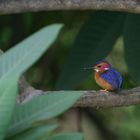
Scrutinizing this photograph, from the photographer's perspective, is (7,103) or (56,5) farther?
(56,5)

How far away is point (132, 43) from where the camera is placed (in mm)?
3266

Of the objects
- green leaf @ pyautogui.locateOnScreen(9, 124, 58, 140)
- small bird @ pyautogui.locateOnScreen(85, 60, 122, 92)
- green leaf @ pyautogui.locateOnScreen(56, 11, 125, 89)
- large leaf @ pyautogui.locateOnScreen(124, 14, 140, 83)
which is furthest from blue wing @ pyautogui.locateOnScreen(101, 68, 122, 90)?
green leaf @ pyautogui.locateOnScreen(9, 124, 58, 140)

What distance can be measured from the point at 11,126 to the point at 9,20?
3082 millimetres

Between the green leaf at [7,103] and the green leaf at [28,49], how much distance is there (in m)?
0.02

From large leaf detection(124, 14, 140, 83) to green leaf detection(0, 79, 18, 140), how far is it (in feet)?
7.29

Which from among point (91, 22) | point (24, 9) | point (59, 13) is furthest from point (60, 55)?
point (24, 9)

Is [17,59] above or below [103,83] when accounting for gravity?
below

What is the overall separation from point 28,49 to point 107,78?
1559 mm

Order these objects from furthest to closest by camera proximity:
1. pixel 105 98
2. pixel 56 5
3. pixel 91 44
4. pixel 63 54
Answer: pixel 63 54
pixel 91 44
pixel 56 5
pixel 105 98

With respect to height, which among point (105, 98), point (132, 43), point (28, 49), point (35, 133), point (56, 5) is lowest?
point (35, 133)

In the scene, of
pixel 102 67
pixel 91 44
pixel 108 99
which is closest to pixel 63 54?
pixel 91 44

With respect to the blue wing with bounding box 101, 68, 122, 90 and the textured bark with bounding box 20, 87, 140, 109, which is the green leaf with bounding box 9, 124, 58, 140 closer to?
the textured bark with bounding box 20, 87, 140, 109

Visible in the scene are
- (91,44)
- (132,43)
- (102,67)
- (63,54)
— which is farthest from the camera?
(63,54)

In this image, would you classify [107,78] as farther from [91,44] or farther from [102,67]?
[91,44]
